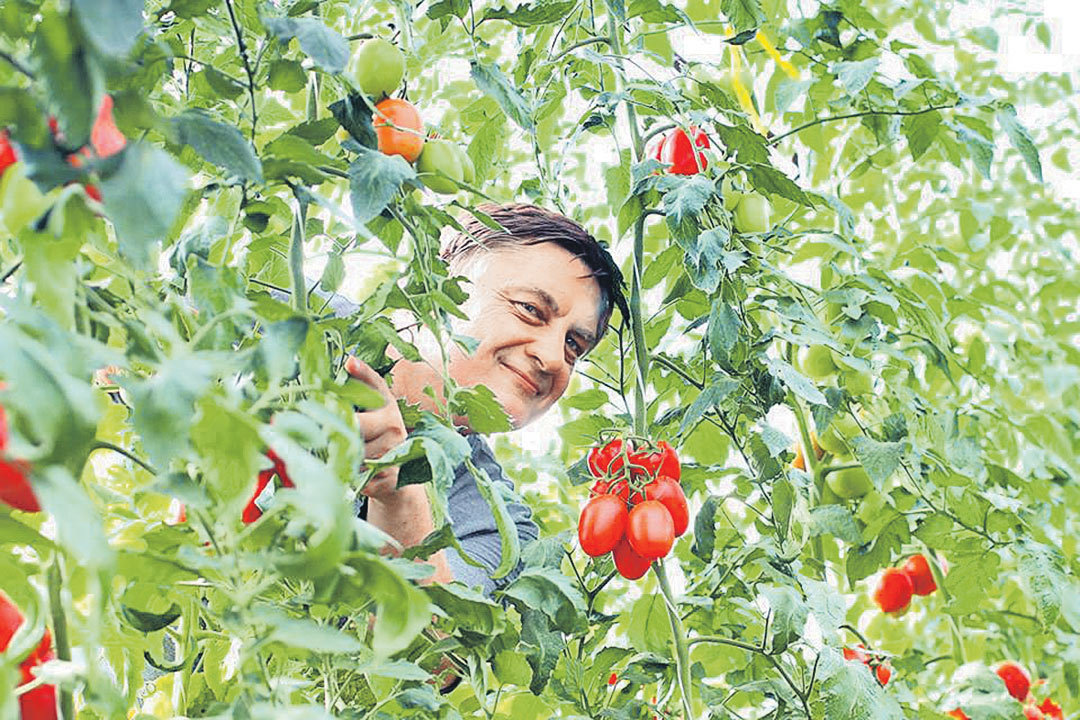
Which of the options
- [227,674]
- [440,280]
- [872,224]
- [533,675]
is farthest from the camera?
[872,224]

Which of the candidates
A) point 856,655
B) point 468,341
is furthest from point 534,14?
point 856,655

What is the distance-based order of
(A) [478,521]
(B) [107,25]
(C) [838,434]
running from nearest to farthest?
1. (B) [107,25]
2. (A) [478,521]
3. (C) [838,434]

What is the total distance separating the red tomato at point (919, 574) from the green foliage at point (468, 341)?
12 centimetres

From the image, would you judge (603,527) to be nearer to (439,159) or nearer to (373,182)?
(439,159)

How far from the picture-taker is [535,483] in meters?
1.92

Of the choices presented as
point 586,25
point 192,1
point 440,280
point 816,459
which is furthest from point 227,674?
point 816,459

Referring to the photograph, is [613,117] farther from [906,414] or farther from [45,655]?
[45,655]

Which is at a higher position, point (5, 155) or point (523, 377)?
point (5, 155)

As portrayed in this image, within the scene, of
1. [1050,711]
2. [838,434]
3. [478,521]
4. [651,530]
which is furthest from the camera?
[1050,711]

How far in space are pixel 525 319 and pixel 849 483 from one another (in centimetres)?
53

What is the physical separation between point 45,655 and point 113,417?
1.06 feet

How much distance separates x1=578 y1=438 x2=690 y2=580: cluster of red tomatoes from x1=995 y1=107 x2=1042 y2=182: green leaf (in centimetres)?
50

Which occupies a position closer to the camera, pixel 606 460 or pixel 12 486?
pixel 12 486

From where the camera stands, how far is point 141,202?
13.5 inches
